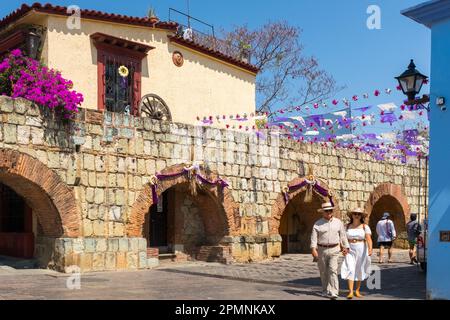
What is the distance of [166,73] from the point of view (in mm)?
18188

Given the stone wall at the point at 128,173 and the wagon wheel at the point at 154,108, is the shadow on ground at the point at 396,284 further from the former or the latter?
the wagon wheel at the point at 154,108

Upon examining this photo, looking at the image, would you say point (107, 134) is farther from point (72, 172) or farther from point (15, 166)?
point (15, 166)

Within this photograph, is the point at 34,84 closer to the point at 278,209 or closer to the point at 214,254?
the point at 214,254

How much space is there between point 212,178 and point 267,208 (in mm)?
2507

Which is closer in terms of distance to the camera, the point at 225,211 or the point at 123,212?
the point at 123,212

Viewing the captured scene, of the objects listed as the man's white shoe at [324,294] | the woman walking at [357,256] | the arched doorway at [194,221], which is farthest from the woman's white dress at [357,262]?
the arched doorway at [194,221]

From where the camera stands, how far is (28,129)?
12.3 metres

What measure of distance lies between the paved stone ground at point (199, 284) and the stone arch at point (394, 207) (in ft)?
24.6

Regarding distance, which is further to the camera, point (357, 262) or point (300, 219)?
point (300, 219)

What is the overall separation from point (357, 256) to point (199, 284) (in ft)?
10.5

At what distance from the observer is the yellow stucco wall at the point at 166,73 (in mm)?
15617

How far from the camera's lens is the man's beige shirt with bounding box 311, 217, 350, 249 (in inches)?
380

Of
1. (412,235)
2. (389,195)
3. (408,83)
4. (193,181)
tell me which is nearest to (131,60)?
(193,181)
